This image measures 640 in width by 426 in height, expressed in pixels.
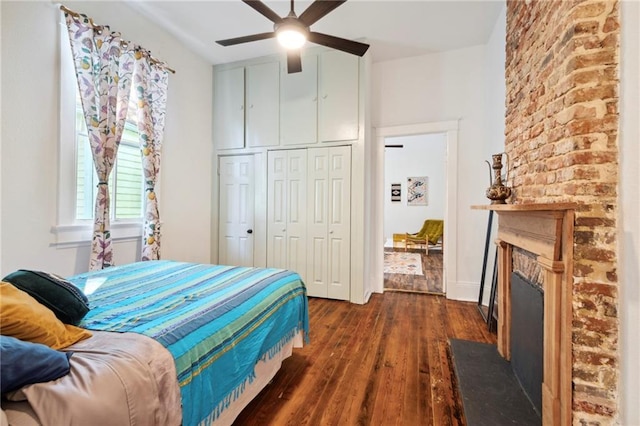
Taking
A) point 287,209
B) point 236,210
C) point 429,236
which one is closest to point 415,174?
point 429,236

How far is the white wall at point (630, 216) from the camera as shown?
1.14 meters

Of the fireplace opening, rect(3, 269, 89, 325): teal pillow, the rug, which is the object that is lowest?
the rug

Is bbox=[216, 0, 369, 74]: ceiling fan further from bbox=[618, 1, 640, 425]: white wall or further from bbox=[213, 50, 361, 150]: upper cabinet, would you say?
bbox=[618, 1, 640, 425]: white wall

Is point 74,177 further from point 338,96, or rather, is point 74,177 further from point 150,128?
point 338,96

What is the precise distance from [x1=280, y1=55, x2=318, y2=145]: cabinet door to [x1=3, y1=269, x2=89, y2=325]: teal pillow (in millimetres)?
3073

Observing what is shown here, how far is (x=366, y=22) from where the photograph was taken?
324 cm

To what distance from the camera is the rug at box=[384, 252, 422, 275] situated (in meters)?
5.36

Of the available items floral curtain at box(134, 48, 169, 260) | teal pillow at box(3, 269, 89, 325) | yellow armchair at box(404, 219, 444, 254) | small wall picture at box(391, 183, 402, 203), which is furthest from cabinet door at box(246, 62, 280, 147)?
small wall picture at box(391, 183, 402, 203)

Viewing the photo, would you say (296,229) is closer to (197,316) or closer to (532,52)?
(197,316)

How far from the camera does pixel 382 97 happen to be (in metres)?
4.10

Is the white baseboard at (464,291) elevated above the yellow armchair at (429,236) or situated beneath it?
situated beneath

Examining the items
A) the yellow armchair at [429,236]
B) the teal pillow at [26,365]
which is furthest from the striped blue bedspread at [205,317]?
the yellow armchair at [429,236]

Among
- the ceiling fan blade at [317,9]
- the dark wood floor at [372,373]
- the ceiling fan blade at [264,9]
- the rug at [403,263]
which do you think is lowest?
the dark wood floor at [372,373]

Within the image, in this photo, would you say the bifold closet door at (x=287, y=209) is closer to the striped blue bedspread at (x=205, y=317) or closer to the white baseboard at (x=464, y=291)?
the striped blue bedspread at (x=205, y=317)
